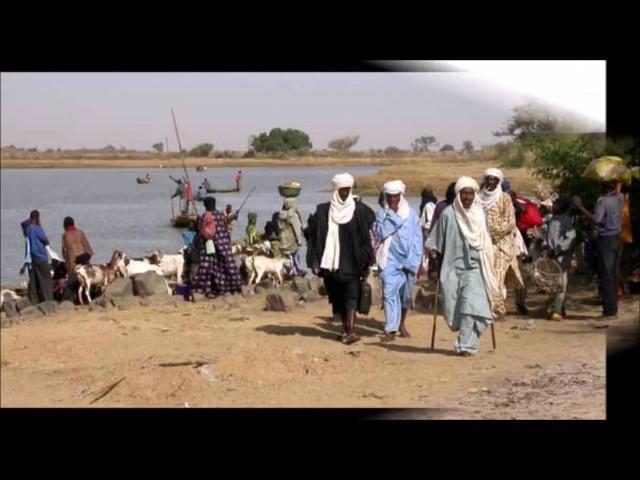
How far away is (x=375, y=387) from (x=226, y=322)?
3.42m

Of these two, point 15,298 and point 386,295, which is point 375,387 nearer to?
point 386,295

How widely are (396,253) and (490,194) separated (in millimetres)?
1060

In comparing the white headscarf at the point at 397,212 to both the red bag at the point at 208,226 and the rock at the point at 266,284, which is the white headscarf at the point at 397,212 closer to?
the red bag at the point at 208,226

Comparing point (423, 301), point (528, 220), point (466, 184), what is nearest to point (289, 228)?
point (423, 301)

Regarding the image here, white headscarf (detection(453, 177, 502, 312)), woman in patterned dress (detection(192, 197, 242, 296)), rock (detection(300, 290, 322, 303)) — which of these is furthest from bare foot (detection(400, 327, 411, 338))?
woman in patterned dress (detection(192, 197, 242, 296))

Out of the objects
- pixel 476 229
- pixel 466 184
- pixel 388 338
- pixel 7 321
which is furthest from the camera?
pixel 7 321

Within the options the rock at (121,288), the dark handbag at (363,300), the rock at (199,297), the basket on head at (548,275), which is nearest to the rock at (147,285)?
the rock at (121,288)

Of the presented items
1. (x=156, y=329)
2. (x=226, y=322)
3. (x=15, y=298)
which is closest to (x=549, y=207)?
(x=226, y=322)

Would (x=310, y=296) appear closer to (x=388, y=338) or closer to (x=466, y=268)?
(x=388, y=338)

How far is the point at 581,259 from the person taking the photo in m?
13.8

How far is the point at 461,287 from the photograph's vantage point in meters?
9.02

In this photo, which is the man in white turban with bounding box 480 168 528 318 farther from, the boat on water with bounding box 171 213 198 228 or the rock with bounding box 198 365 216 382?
the boat on water with bounding box 171 213 198 228

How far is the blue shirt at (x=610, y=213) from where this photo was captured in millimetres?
10406

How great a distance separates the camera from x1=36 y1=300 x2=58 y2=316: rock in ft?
37.6
